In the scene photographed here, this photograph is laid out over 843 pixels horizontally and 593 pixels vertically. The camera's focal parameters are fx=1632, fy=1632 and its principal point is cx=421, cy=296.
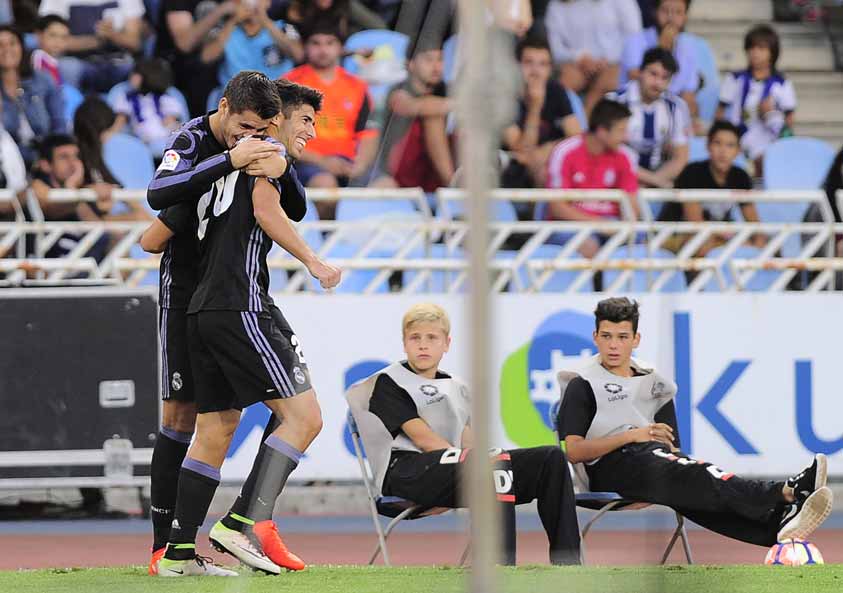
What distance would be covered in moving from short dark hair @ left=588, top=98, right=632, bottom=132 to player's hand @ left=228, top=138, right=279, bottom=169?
6084mm

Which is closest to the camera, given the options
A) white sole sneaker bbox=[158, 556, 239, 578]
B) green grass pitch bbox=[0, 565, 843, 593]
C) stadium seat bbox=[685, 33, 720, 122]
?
green grass pitch bbox=[0, 565, 843, 593]

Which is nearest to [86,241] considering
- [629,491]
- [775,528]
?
[629,491]

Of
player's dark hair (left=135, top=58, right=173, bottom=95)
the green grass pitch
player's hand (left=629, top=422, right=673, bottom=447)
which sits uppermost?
player's dark hair (left=135, top=58, right=173, bottom=95)

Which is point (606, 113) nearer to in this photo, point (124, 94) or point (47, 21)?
point (124, 94)

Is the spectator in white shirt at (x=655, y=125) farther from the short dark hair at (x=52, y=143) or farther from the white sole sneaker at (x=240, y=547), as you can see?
the white sole sneaker at (x=240, y=547)

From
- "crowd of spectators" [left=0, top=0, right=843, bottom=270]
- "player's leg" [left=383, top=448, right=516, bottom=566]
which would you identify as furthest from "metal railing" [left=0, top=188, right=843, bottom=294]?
"player's leg" [left=383, top=448, right=516, bottom=566]

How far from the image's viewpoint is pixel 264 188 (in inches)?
223

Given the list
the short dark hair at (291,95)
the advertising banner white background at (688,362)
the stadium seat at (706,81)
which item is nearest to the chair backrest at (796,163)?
the stadium seat at (706,81)

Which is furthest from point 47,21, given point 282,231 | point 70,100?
point 282,231

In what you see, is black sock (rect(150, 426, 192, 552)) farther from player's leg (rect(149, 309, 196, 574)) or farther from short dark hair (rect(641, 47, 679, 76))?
short dark hair (rect(641, 47, 679, 76))

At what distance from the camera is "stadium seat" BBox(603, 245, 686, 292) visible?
10188mm

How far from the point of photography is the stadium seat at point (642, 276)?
33.4 ft

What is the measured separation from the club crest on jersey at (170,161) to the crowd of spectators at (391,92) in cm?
487

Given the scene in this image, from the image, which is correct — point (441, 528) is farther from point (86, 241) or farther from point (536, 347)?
point (86, 241)
